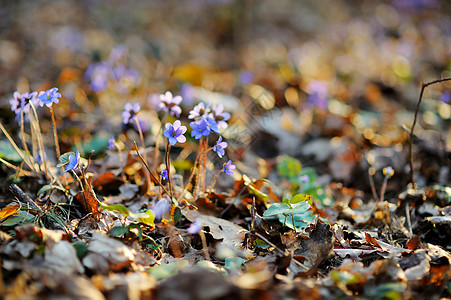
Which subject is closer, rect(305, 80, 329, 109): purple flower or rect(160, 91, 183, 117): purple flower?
rect(160, 91, 183, 117): purple flower

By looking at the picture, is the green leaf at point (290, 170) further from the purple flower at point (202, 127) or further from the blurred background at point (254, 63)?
the purple flower at point (202, 127)

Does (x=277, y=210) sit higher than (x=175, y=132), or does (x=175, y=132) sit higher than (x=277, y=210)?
(x=175, y=132)

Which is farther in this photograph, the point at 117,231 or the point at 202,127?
the point at 202,127

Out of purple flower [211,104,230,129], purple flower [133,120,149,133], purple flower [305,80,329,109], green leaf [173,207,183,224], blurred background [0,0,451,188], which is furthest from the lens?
purple flower [305,80,329,109]

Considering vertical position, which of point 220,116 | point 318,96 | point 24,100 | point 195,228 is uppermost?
point 24,100

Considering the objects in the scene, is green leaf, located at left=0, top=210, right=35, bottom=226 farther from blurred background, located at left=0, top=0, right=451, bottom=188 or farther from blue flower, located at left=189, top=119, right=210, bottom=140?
blurred background, located at left=0, top=0, right=451, bottom=188

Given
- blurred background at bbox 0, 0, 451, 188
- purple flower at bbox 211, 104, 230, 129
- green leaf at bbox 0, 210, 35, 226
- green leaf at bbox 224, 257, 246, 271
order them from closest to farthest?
green leaf at bbox 224, 257, 246, 271, green leaf at bbox 0, 210, 35, 226, purple flower at bbox 211, 104, 230, 129, blurred background at bbox 0, 0, 451, 188

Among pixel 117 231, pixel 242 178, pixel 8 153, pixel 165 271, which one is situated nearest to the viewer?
pixel 165 271

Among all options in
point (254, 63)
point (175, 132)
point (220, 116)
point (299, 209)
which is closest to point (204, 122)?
point (175, 132)

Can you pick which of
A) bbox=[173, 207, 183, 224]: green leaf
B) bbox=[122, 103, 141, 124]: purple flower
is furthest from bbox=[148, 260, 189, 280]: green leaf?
bbox=[122, 103, 141, 124]: purple flower

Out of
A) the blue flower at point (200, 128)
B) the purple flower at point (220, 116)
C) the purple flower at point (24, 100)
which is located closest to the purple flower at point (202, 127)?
the blue flower at point (200, 128)

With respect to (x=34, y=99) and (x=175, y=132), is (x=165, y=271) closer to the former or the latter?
(x=175, y=132)

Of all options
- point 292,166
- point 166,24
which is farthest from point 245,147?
point 166,24
